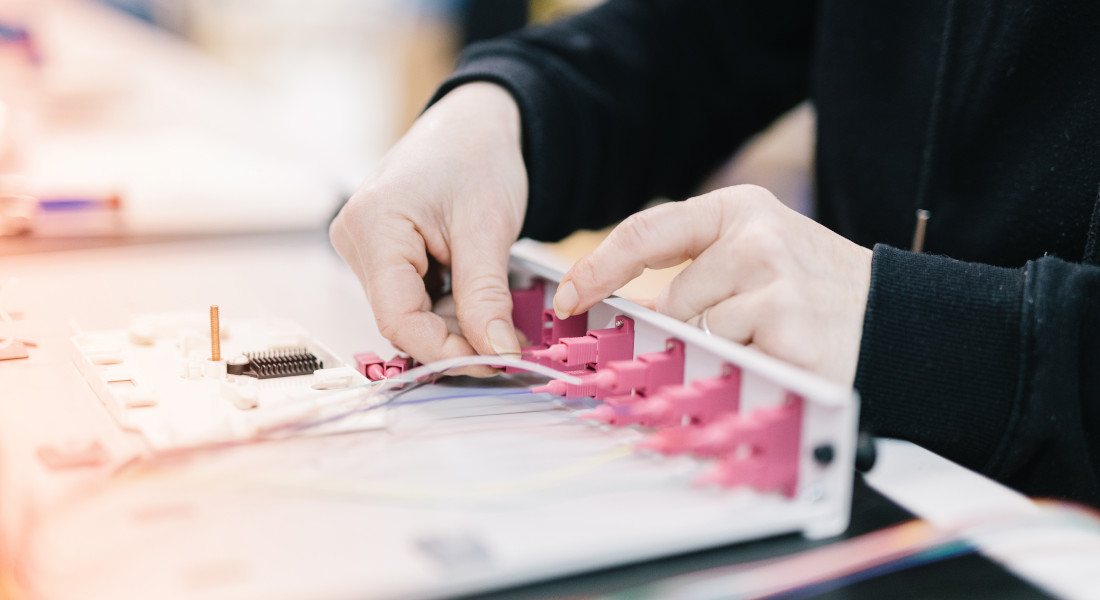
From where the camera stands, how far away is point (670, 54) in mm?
1258

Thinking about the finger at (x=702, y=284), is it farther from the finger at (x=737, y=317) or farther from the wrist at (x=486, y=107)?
the wrist at (x=486, y=107)

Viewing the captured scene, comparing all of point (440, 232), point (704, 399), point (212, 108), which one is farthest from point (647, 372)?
point (212, 108)

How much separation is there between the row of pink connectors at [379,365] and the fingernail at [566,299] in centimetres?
14

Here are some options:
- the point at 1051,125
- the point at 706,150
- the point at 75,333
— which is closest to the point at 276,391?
the point at 75,333

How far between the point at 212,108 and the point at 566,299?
2005mm

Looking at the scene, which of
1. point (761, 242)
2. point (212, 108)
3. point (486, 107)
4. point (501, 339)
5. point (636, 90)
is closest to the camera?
point (761, 242)

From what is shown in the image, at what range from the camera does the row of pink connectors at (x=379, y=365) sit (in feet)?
2.30

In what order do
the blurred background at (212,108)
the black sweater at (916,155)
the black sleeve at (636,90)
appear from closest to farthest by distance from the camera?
the black sweater at (916,155)
the black sleeve at (636,90)
the blurred background at (212,108)

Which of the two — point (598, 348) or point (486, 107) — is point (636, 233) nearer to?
point (598, 348)

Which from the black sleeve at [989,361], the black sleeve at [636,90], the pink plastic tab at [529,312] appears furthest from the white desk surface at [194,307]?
the black sleeve at [636,90]

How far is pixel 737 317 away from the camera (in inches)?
23.9

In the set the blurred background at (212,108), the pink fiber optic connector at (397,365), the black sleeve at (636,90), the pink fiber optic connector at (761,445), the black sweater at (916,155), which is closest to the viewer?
the pink fiber optic connector at (761,445)

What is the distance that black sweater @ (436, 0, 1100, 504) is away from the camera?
59 centimetres

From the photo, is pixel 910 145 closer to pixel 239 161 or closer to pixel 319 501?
A: pixel 319 501
